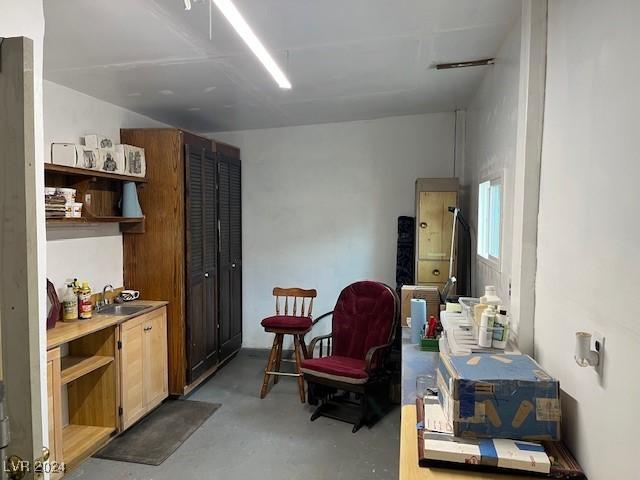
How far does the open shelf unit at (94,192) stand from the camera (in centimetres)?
294

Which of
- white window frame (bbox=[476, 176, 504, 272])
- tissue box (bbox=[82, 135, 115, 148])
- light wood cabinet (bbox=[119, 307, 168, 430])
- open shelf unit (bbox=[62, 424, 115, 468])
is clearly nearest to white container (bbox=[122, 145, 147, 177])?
tissue box (bbox=[82, 135, 115, 148])

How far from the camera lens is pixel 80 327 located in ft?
9.37

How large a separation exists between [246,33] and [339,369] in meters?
2.39

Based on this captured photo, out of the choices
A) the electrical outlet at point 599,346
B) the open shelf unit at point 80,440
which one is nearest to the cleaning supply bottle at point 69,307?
the open shelf unit at point 80,440

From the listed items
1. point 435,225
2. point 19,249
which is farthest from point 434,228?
point 19,249

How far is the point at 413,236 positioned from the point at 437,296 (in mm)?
1291

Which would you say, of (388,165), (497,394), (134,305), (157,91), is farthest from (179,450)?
(388,165)

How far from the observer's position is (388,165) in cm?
473

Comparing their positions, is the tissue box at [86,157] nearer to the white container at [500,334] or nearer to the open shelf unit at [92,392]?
the open shelf unit at [92,392]

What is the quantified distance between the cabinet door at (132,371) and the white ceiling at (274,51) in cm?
177

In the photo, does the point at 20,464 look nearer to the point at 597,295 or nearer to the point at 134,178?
the point at 597,295

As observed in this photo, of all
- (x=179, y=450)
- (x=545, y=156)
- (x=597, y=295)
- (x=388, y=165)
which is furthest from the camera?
(x=388, y=165)

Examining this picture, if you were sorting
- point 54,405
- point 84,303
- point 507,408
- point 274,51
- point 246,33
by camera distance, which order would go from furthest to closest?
point 84,303 < point 274,51 < point 54,405 < point 246,33 < point 507,408

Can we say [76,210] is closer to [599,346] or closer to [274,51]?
[274,51]
